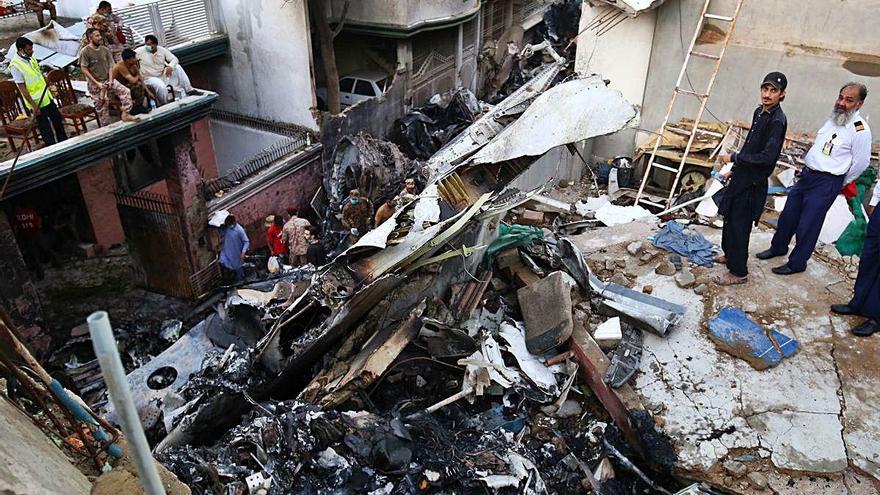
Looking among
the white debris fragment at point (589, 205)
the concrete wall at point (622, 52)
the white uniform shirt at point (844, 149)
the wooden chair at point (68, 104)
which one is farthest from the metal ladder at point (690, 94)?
the wooden chair at point (68, 104)

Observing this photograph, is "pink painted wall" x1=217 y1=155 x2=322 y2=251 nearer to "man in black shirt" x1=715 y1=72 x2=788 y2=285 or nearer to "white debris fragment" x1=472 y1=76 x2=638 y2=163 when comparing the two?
"white debris fragment" x1=472 y1=76 x2=638 y2=163

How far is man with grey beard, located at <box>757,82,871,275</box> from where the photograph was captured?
19.9 feet

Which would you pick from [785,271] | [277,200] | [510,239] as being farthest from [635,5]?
[277,200]

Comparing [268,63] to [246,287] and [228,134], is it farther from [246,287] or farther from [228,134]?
[246,287]

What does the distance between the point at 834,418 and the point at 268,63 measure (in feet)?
41.1

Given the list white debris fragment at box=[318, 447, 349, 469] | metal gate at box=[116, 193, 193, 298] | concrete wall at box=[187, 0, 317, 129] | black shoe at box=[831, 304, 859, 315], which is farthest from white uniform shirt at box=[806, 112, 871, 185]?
concrete wall at box=[187, 0, 317, 129]

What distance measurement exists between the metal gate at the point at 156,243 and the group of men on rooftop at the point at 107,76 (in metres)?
1.88

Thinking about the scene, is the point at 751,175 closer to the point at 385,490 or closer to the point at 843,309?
the point at 843,309

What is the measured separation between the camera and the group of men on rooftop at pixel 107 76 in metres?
8.21

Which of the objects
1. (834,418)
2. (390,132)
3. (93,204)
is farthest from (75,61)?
(834,418)

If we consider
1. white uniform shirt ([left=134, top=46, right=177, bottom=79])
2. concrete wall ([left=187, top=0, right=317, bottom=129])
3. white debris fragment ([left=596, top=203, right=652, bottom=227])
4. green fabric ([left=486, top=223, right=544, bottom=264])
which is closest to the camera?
green fabric ([left=486, top=223, right=544, bottom=264])

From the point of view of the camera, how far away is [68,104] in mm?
9461

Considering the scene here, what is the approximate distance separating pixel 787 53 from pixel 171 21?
11.6m

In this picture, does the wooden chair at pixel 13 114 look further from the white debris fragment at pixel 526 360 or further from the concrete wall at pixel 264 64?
the white debris fragment at pixel 526 360
